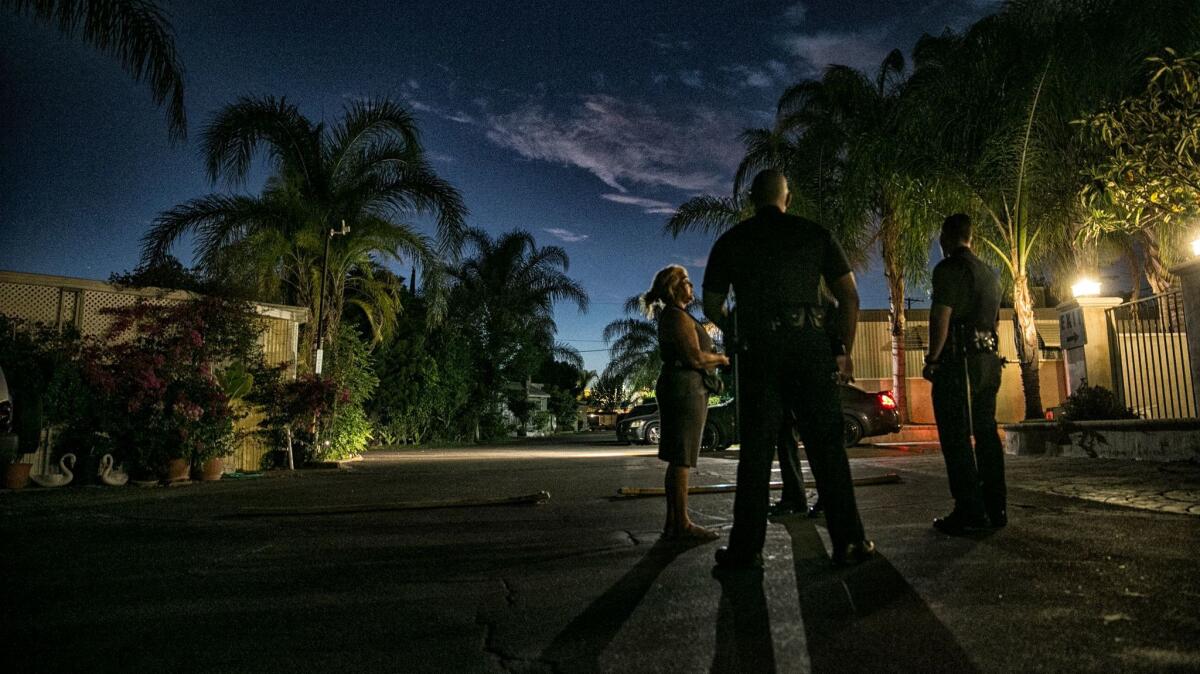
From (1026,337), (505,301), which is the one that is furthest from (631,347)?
(1026,337)

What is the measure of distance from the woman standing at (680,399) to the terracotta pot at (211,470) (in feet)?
25.4

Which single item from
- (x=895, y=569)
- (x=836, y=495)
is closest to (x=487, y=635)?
(x=836, y=495)

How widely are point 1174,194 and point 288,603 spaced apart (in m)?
8.20

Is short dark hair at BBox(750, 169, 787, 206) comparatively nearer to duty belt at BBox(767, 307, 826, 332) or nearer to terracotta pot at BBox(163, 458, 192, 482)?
duty belt at BBox(767, 307, 826, 332)

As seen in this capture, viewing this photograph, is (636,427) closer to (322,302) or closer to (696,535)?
(322,302)

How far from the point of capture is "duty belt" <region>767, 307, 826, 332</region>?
111 inches

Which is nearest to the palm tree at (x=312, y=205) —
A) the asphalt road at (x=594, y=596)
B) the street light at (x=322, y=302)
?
the street light at (x=322, y=302)

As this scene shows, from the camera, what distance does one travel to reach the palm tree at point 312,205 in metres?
12.2

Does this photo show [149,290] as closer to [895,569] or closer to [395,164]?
[395,164]

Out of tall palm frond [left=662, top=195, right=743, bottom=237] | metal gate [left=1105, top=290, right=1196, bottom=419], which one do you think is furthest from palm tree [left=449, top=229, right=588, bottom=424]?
metal gate [left=1105, top=290, right=1196, bottom=419]

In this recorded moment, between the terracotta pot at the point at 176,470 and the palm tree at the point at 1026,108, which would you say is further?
the palm tree at the point at 1026,108

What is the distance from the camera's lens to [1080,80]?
31.0 feet

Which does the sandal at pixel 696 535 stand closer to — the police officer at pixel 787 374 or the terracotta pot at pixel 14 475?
the police officer at pixel 787 374

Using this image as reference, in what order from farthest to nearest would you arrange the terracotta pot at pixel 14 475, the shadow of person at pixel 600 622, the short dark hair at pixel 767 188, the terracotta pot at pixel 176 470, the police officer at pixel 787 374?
the terracotta pot at pixel 176 470, the terracotta pot at pixel 14 475, the short dark hair at pixel 767 188, the police officer at pixel 787 374, the shadow of person at pixel 600 622
